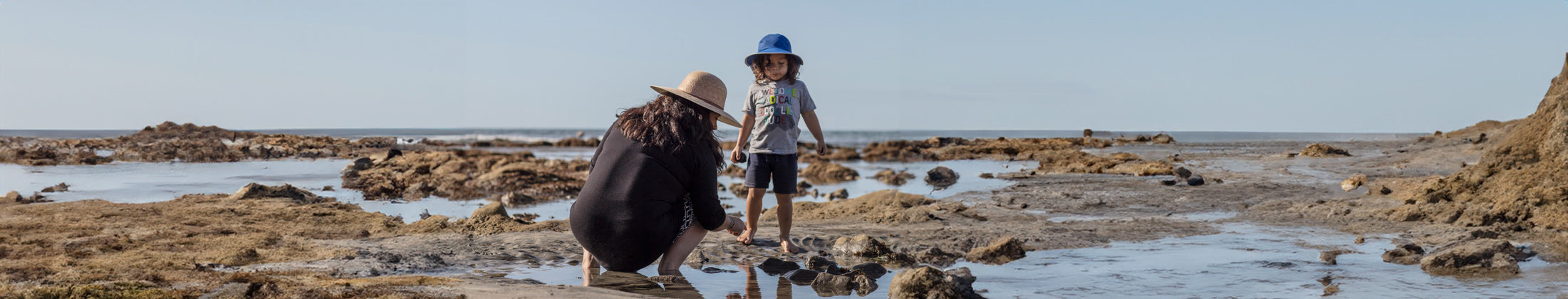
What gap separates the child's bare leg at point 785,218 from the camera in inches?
209

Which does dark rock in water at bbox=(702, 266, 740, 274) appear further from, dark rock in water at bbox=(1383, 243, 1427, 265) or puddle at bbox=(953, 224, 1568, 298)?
dark rock in water at bbox=(1383, 243, 1427, 265)

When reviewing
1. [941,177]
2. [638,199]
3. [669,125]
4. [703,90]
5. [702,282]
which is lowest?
[941,177]

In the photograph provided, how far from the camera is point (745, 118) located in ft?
16.8

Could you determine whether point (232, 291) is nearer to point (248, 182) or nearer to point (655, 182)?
point (655, 182)

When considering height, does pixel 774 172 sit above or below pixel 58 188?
above

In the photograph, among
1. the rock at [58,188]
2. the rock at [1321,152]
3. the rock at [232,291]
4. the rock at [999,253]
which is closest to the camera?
the rock at [232,291]

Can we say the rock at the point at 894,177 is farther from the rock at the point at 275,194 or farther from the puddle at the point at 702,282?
the puddle at the point at 702,282

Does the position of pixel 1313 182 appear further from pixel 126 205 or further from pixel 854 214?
pixel 126 205

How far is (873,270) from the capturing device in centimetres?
449

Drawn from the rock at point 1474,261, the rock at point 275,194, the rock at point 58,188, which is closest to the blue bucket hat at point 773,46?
the rock at point 1474,261

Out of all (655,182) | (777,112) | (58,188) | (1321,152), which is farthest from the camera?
(1321,152)

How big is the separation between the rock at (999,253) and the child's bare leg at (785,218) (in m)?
1.03

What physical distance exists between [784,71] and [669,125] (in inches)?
55.8

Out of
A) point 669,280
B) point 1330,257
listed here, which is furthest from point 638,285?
point 1330,257
